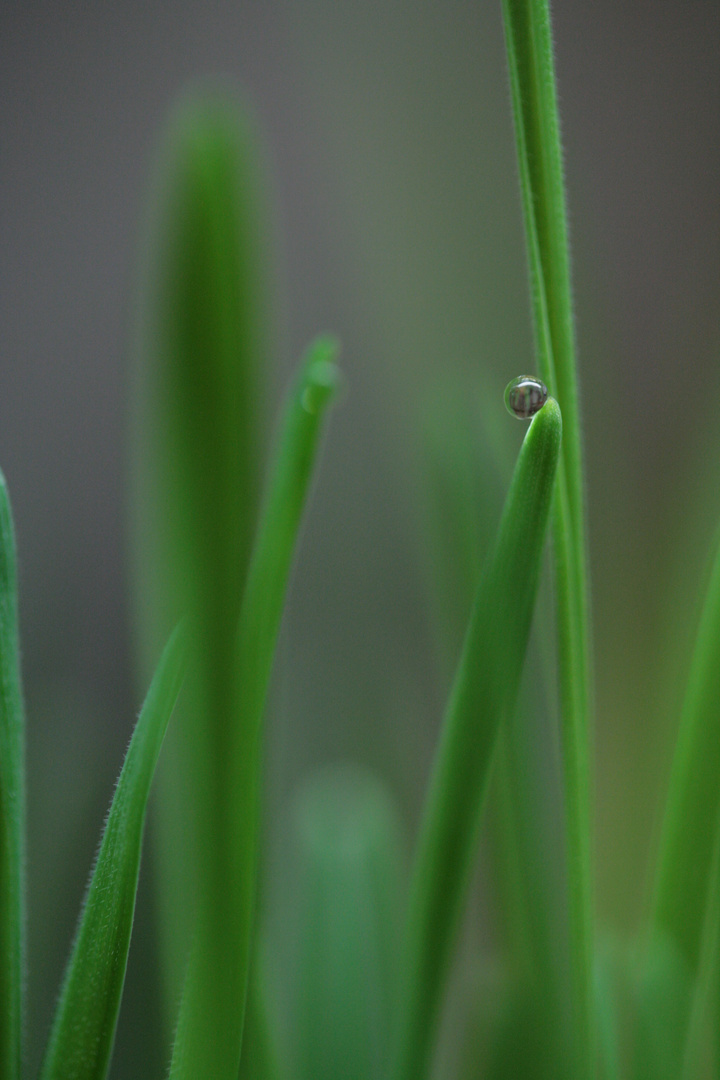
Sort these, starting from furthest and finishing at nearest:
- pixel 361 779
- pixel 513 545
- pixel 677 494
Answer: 1. pixel 677 494
2. pixel 361 779
3. pixel 513 545

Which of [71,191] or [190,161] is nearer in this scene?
[190,161]

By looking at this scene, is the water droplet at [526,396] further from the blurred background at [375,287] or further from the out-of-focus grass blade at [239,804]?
the blurred background at [375,287]

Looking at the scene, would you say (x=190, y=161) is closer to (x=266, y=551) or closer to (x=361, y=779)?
(x=266, y=551)

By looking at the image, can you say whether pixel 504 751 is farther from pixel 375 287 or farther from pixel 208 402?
pixel 375 287

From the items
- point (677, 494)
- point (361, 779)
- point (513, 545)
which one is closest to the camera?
point (513, 545)

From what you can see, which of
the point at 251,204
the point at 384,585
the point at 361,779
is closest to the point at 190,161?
the point at 251,204

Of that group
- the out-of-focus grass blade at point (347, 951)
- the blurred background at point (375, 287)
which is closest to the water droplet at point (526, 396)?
the out-of-focus grass blade at point (347, 951)

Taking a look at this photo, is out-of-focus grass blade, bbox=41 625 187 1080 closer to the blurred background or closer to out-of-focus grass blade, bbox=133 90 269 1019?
out-of-focus grass blade, bbox=133 90 269 1019
